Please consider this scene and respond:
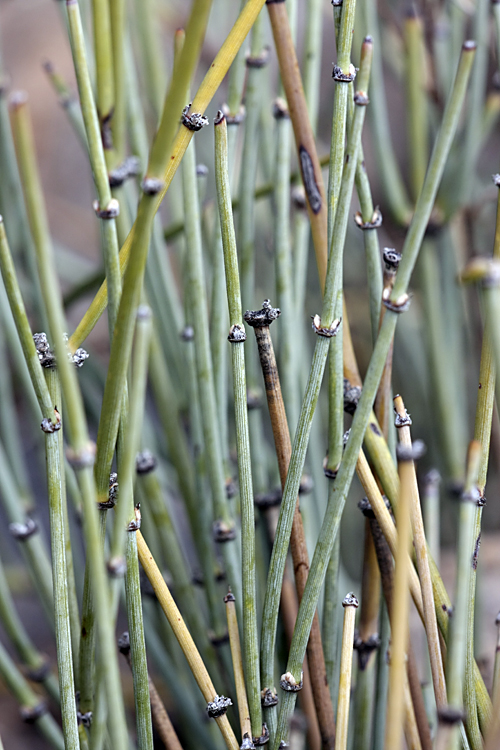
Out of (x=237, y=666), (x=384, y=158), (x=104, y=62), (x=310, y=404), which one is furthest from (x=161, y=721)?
(x=384, y=158)

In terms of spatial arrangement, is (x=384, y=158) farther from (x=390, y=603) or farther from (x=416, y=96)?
(x=390, y=603)

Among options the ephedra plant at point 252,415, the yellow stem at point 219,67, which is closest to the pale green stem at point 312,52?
the ephedra plant at point 252,415

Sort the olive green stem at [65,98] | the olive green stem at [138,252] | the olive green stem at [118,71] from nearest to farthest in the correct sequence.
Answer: the olive green stem at [138,252] < the olive green stem at [118,71] < the olive green stem at [65,98]

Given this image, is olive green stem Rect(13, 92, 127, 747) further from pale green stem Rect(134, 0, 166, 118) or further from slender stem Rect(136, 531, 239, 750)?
pale green stem Rect(134, 0, 166, 118)

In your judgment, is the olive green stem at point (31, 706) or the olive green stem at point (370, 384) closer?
the olive green stem at point (370, 384)

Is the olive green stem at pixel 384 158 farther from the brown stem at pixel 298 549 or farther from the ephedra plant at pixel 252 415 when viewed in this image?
the brown stem at pixel 298 549

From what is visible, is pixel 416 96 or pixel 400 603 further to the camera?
pixel 416 96

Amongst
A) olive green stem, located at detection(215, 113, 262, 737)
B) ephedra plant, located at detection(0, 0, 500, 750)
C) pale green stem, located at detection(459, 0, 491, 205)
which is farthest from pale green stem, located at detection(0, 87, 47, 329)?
pale green stem, located at detection(459, 0, 491, 205)
